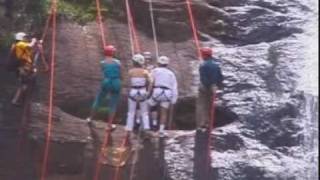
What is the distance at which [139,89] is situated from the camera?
1119 cm

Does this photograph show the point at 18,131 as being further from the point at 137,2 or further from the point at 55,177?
the point at 137,2

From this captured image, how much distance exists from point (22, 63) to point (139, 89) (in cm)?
184

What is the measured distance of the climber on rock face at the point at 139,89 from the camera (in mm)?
11156

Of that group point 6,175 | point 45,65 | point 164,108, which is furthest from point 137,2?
point 6,175

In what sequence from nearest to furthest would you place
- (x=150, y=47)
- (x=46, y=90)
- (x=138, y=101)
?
(x=138, y=101) → (x=46, y=90) → (x=150, y=47)

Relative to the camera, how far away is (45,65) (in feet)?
41.0

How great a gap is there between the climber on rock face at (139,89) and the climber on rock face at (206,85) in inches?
35.1

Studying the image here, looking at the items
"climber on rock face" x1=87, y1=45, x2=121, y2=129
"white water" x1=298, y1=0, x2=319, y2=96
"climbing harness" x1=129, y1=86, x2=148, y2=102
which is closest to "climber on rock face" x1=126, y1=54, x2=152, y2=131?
"climbing harness" x1=129, y1=86, x2=148, y2=102

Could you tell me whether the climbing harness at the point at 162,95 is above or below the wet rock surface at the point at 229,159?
above

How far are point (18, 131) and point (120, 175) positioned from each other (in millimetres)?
1729

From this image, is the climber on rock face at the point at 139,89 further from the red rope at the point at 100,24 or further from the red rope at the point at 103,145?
the red rope at the point at 100,24

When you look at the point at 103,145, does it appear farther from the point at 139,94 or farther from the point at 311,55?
the point at 311,55

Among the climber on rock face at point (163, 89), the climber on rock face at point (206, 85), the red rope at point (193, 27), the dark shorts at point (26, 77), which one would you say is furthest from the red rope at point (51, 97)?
the red rope at point (193, 27)

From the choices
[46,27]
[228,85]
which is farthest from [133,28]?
[228,85]
